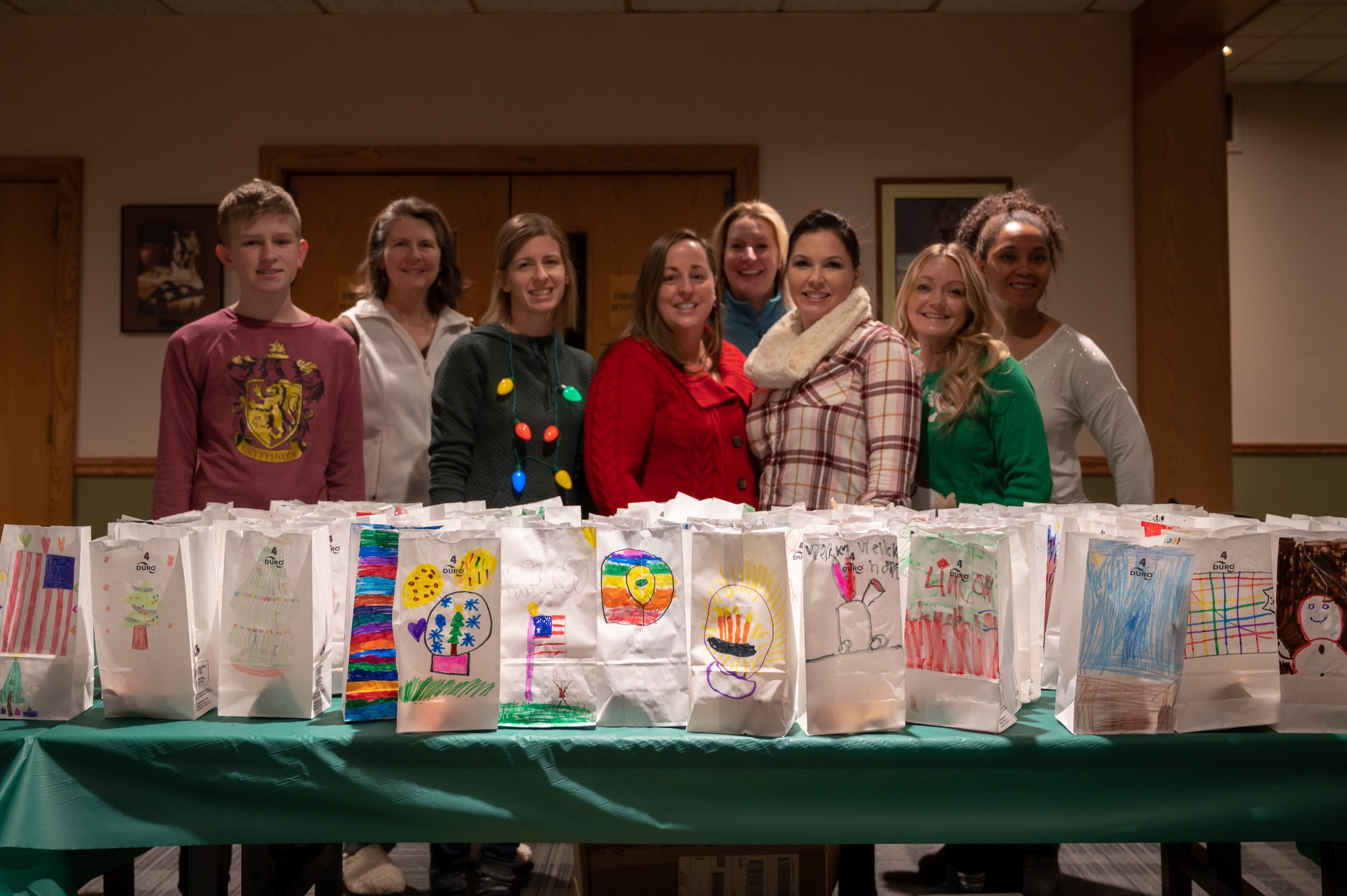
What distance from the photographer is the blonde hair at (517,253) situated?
217cm

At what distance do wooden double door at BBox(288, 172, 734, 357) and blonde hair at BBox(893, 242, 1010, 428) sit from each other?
6.88 feet

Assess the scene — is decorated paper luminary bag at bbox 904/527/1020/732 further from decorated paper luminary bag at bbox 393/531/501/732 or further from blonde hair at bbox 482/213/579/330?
blonde hair at bbox 482/213/579/330

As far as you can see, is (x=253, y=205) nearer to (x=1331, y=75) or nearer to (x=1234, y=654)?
(x=1234, y=654)

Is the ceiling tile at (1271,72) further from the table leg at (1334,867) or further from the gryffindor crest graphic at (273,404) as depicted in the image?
the gryffindor crest graphic at (273,404)

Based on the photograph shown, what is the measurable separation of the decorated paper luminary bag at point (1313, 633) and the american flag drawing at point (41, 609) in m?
1.43

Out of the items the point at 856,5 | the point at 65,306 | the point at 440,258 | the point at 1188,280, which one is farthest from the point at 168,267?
the point at 1188,280

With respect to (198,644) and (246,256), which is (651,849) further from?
(246,256)

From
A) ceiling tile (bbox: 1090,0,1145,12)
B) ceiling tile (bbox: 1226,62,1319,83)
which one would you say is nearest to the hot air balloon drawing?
ceiling tile (bbox: 1090,0,1145,12)

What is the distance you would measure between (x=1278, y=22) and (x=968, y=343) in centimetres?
347

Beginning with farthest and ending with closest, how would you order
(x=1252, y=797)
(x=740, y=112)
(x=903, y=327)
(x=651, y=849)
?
1. (x=740, y=112)
2. (x=903, y=327)
3. (x=651, y=849)
4. (x=1252, y=797)

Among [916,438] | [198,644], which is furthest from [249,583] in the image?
[916,438]

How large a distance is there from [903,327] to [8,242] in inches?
158

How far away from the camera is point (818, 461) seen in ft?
6.16

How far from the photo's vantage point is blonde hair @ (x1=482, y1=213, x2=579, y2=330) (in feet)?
7.13
